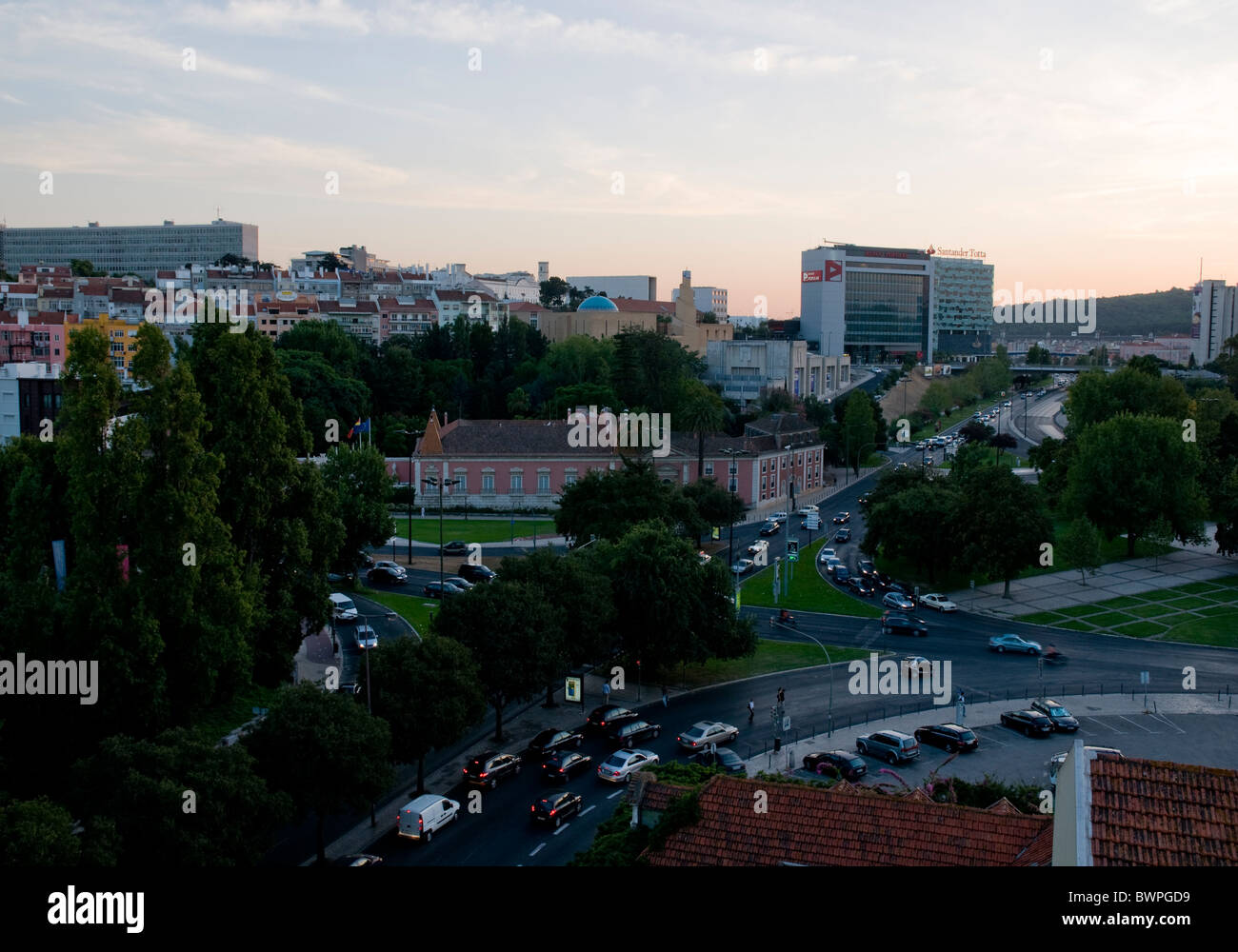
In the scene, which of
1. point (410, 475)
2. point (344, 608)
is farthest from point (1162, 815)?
point (410, 475)

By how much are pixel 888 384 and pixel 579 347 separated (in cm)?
4450

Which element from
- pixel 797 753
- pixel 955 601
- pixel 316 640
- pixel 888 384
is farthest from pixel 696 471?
pixel 888 384

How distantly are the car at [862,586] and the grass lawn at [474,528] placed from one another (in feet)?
60.8

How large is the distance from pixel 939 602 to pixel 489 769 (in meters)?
26.4

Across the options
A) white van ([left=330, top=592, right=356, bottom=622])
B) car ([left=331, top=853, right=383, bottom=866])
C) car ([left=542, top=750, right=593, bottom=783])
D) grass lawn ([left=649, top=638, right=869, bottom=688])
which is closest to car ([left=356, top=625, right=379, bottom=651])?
white van ([left=330, top=592, right=356, bottom=622])

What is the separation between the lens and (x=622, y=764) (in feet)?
94.0

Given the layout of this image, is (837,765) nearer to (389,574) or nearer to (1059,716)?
(1059,716)

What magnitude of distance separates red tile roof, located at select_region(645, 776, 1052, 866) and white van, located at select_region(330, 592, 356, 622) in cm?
2762

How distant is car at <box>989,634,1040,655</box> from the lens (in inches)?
1623

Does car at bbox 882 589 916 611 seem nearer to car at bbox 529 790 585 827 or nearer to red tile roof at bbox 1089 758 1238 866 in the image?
car at bbox 529 790 585 827

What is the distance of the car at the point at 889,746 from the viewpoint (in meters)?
30.6

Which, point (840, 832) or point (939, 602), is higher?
point (840, 832)

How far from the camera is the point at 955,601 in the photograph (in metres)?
49.0

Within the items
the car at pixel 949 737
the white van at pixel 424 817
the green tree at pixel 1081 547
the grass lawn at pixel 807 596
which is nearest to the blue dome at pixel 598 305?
the grass lawn at pixel 807 596
